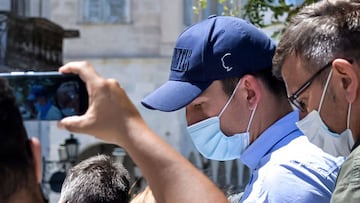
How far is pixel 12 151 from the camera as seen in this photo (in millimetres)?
1745

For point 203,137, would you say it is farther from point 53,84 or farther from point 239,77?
point 53,84

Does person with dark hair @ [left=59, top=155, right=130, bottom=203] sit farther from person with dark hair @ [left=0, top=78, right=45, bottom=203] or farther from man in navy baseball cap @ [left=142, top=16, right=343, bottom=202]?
person with dark hair @ [left=0, top=78, right=45, bottom=203]

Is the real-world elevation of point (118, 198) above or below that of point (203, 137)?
below

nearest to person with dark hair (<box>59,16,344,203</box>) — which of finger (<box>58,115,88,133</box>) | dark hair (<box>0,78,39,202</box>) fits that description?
finger (<box>58,115,88,133</box>)

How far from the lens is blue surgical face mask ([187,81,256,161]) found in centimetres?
264

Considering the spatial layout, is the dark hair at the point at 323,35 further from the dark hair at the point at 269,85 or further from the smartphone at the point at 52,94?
the smartphone at the point at 52,94

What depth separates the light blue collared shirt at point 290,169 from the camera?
7.59 feet

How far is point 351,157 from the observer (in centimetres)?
206

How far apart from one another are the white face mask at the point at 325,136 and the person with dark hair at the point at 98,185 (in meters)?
1.23

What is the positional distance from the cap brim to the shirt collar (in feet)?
0.72

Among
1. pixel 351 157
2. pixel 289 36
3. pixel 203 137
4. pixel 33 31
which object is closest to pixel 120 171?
pixel 203 137

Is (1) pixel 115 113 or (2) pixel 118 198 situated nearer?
(1) pixel 115 113

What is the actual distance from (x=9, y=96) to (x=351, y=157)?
0.77 metres

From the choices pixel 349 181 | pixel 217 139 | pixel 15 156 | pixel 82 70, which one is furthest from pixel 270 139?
pixel 15 156
